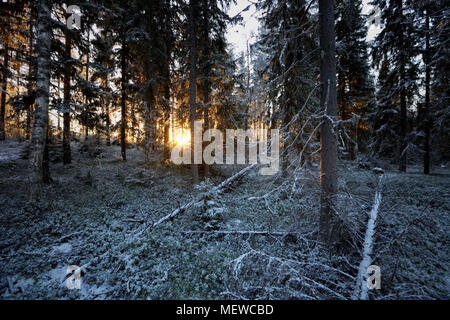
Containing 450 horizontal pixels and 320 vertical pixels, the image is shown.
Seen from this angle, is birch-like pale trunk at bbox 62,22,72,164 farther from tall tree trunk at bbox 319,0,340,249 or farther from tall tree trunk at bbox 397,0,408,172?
tall tree trunk at bbox 397,0,408,172

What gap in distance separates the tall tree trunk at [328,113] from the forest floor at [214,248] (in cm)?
36

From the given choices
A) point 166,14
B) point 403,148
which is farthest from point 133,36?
point 403,148

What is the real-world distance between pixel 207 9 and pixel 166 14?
12.7ft

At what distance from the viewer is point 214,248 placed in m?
5.11

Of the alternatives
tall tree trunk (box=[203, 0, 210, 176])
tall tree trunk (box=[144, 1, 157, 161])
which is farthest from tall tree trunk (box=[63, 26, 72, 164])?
tall tree trunk (box=[203, 0, 210, 176])

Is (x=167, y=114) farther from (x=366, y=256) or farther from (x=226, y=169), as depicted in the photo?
(x=366, y=256)

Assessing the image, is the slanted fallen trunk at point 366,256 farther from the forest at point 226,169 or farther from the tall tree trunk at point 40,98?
the tall tree trunk at point 40,98

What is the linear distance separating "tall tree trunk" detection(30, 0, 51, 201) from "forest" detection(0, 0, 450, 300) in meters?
0.05

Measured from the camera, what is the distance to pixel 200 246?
5387 millimetres

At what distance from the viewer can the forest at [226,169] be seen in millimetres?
3955

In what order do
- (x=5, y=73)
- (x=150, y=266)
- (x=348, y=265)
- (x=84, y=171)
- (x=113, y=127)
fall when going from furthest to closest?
(x=113, y=127) < (x=84, y=171) < (x=5, y=73) < (x=150, y=266) < (x=348, y=265)

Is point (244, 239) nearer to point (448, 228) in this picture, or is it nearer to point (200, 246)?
point (200, 246)

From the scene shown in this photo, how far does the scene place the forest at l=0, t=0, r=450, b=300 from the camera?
396 cm

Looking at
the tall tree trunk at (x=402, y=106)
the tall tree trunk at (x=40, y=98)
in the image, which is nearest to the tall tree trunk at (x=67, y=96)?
the tall tree trunk at (x=40, y=98)
